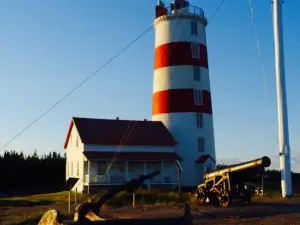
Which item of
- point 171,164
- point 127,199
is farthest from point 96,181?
point 127,199

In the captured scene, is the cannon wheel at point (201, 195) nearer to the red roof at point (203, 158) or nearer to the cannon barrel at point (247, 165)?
the cannon barrel at point (247, 165)

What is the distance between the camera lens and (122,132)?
35375mm

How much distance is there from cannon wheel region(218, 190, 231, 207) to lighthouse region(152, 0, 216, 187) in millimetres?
16661

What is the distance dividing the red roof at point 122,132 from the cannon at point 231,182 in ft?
50.7

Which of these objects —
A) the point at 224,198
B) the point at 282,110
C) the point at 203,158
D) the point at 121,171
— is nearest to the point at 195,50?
the point at 203,158

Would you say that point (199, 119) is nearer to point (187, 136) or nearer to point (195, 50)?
point (187, 136)

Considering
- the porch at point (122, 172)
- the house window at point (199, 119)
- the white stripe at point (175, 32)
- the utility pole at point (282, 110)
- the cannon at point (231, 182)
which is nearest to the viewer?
the cannon at point (231, 182)

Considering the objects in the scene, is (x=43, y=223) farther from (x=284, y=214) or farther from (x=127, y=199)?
(x=127, y=199)

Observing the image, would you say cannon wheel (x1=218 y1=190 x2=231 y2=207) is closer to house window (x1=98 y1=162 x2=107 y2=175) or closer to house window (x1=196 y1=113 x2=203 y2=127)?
house window (x1=98 y1=162 x2=107 y2=175)

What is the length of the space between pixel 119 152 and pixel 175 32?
1093cm

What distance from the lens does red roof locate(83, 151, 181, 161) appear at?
107ft

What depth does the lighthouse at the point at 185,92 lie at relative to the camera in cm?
3541

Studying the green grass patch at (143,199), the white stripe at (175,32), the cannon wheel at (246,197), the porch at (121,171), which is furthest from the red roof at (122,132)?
the cannon wheel at (246,197)

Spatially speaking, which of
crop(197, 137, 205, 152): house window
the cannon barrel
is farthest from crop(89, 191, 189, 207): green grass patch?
crop(197, 137, 205, 152): house window
